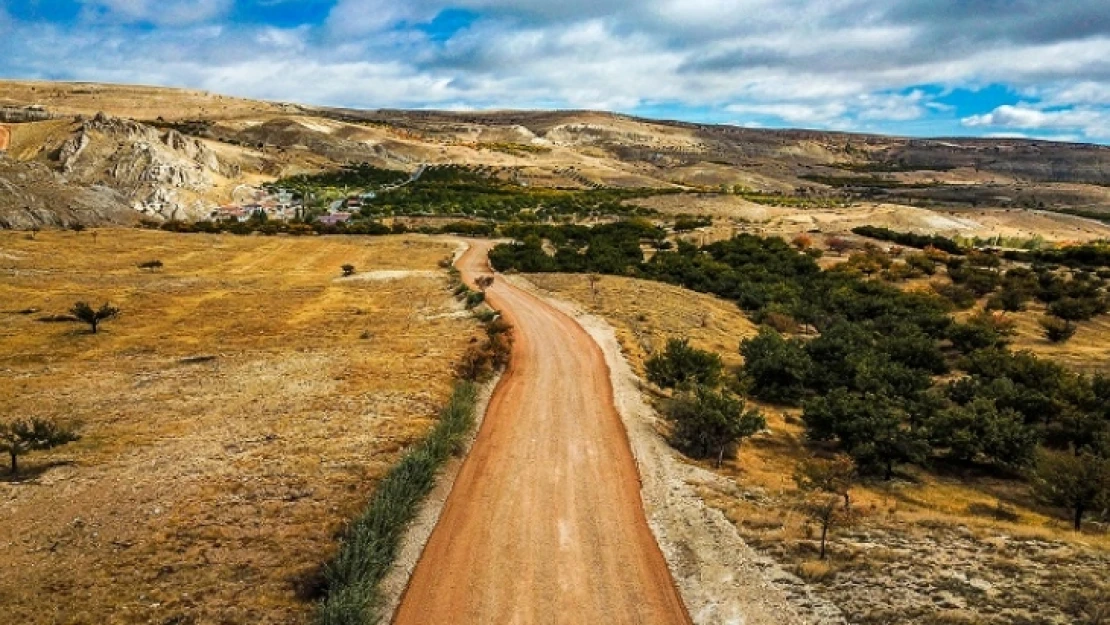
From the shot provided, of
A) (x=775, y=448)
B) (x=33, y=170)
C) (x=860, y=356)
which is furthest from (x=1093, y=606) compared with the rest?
(x=33, y=170)

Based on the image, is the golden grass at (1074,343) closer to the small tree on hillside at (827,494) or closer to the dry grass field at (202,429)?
the small tree on hillside at (827,494)

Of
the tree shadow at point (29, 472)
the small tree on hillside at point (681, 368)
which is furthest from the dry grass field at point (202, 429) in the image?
the small tree on hillside at point (681, 368)

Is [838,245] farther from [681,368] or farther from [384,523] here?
[384,523]

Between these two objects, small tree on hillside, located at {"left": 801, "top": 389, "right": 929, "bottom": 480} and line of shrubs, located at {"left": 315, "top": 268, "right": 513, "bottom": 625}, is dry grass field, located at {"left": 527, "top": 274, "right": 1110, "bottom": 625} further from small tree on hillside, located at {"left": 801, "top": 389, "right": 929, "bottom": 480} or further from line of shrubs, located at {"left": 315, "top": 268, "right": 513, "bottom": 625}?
line of shrubs, located at {"left": 315, "top": 268, "right": 513, "bottom": 625}

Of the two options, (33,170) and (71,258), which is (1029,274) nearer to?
(71,258)

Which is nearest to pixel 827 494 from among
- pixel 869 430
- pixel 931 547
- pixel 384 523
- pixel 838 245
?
pixel 931 547
